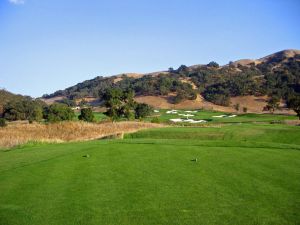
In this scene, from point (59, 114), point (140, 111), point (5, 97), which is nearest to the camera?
point (59, 114)

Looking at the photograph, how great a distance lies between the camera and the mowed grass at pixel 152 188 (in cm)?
822

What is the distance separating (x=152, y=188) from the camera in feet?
34.4

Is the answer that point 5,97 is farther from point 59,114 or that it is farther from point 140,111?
point 140,111

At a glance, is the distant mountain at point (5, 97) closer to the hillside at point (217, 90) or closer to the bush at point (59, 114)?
the bush at point (59, 114)

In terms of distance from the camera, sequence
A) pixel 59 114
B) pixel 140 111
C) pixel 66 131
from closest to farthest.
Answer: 1. pixel 66 131
2. pixel 59 114
3. pixel 140 111

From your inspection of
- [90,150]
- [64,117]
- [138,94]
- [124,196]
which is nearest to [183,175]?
[124,196]

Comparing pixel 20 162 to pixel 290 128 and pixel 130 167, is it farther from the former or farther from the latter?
pixel 290 128

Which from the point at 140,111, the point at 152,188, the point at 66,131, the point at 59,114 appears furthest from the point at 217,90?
the point at 152,188

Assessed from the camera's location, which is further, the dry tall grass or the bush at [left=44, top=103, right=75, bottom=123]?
the bush at [left=44, top=103, right=75, bottom=123]

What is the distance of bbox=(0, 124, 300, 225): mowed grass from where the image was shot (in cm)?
822

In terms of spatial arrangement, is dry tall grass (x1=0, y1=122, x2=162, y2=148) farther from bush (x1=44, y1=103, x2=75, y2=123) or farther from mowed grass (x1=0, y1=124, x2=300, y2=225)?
bush (x1=44, y1=103, x2=75, y2=123)

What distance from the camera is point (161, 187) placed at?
34.8 feet

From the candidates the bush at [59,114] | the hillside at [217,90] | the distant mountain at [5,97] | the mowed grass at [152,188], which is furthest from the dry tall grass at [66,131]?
the hillside at [217,90]

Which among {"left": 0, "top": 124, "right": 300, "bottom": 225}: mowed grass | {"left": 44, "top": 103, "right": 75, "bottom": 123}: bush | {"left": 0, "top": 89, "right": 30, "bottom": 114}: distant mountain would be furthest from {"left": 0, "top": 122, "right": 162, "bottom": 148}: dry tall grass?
{"left": 0, "top": 89, "right": 30, "bottom": 114}: distant mountain
